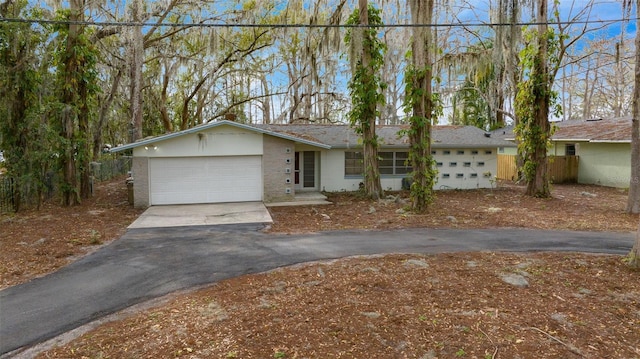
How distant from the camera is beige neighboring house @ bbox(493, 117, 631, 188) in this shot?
19.3 meters

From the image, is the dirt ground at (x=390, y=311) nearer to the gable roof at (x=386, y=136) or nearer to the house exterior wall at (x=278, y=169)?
the house exterior wall at (x=278, y=169)

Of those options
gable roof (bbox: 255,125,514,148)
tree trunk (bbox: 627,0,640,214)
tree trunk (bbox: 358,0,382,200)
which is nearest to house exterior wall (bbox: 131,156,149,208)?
gable roof (bbox: 255,125,514,148)

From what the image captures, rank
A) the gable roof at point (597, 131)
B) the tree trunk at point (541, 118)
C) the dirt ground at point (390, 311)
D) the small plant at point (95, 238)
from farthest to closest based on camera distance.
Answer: the gable roof at point (597, 131) < the tree trunk at point (541, 118) < the small plant at point (95, 238) < the dirt ground at point (390, 311)

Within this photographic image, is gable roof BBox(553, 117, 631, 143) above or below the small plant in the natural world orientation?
above

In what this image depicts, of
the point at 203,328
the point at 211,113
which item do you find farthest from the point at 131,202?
the point at 211,113

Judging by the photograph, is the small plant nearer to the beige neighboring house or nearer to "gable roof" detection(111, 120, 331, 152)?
"gable roof" detection(111, 120, 331, 152)

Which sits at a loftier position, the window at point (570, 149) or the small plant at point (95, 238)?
the window at point (570, 149)

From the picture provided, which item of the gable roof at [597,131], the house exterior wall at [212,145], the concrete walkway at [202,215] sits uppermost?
the gable roof at [597,131]

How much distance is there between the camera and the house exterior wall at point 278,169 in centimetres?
1529

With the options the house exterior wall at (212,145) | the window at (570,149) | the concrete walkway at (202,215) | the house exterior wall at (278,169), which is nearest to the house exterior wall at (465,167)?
the window at (570,149)

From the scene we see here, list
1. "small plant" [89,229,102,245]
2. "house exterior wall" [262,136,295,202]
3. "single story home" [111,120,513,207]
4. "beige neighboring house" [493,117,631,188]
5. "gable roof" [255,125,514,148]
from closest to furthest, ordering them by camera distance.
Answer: "small plant" [89,229,102,245] → "single story home" [111,120,513,207] → "house exterior wall" [262,136,295,202] → "gable roof" [255,125,514,148] → "beige neighboring house" [493,117,631,188]

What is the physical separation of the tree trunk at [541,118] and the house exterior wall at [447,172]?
334cm

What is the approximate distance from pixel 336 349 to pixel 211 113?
33047mm

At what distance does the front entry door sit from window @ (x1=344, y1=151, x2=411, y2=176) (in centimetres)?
152
